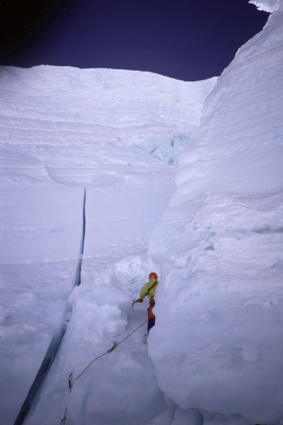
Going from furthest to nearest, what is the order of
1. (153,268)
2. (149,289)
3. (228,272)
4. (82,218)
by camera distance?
(82,218) → (153,268) → (149,289) → (228,272)

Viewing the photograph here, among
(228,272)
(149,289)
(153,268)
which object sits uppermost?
(228,272)

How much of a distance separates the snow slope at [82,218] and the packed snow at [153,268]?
0.02m

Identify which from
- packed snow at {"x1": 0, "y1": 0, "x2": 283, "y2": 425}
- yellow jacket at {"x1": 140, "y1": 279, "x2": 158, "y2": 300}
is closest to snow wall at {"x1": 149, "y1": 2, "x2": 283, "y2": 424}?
packed snow at {"x1": 0, "y1": 0, "x2": 283, "y2": 425}

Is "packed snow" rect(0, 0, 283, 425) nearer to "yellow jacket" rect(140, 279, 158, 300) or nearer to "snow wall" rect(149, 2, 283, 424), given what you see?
"snow wall" rect(149, 2, 283, 424)

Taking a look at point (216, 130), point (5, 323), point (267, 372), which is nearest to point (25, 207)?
point (5, 323)

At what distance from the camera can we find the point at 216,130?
5840 millimetres

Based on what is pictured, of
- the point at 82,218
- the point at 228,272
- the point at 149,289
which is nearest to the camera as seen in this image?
the point at 228,272

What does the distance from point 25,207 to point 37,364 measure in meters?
4.03

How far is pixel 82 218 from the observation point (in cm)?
621

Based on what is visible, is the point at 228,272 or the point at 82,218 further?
the point at 82,218

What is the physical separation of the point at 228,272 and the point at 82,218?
13.5 ft

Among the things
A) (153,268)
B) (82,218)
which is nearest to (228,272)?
(153,268)

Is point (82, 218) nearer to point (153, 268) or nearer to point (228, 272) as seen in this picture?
point (153, 268)

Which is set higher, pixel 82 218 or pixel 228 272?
pixel 82 218
